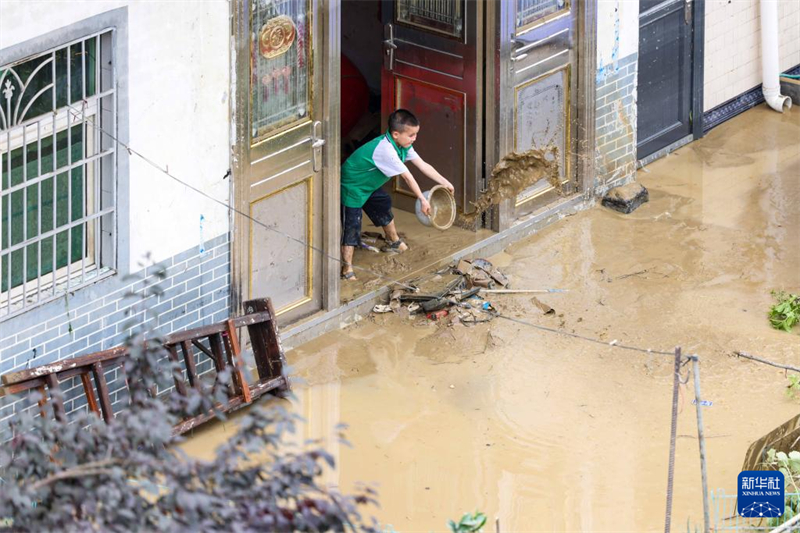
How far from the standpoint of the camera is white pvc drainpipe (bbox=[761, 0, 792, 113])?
46.2 ft

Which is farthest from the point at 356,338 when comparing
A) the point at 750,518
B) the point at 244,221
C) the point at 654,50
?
the point at 654,50

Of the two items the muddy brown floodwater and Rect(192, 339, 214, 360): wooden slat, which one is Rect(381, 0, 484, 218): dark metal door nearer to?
the muddy brown floodwater

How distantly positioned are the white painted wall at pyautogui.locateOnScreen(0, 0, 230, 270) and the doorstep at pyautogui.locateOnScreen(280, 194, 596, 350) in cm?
111

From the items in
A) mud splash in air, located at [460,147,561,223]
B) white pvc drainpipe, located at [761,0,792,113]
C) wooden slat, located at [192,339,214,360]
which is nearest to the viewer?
wooden slat, located at [192,339,214,360]

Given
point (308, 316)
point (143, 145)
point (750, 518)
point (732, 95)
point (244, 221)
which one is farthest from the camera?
point (732, 95)

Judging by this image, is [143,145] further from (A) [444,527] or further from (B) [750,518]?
(B) [750,518]

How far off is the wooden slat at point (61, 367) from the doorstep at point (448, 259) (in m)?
1.79

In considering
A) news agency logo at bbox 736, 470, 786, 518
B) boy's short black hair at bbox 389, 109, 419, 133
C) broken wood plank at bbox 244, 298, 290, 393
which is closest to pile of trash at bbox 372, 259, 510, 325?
boy's short black hair at bbox 389, 109, 419, 133

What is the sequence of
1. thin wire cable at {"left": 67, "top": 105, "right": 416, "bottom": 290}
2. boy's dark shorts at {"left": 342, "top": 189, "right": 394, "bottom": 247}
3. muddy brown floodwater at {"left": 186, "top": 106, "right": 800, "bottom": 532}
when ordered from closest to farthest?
1. muddy brown floodwater at {"left": 186, "top": 106, "right": 800, "bottom": 532}
2. thin wire cable at {"left": 67, "top": 105, "right": 416, "bottom": 290}
3. boy's dark shorts at {"left": 342, "top": 189, "right": 394, "bottom": 247}

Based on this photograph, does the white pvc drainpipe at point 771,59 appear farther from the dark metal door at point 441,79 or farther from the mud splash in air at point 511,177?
the dark metal door at point 441,79

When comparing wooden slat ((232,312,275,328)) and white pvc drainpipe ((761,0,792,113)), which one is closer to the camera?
wooden slat ((232,312,275,328))

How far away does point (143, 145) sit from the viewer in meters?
8.81

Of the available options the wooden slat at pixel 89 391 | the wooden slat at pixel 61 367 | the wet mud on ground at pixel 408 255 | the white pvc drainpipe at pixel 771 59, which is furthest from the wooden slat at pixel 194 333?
the white pvc drainpipe at pixel 771 59

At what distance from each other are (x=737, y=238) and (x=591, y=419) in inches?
124
